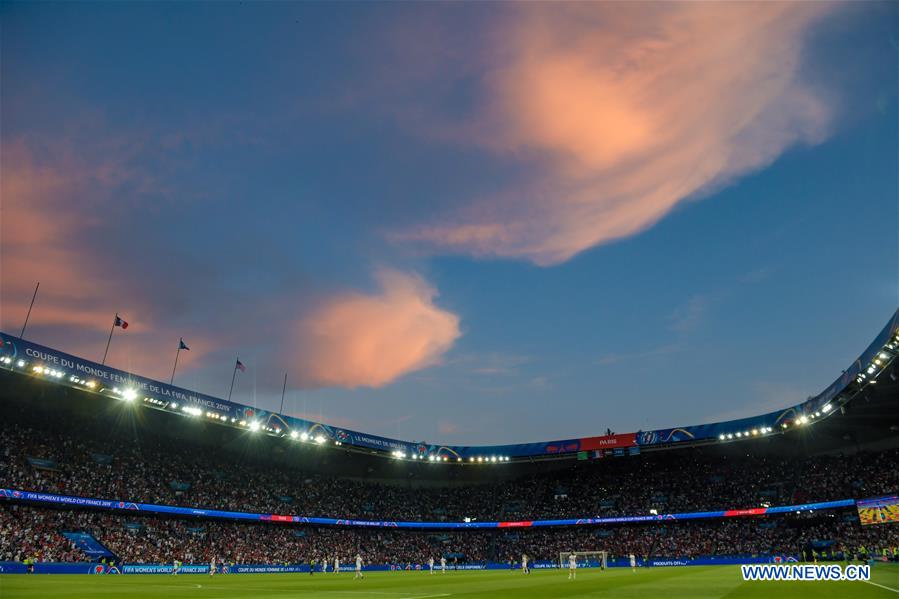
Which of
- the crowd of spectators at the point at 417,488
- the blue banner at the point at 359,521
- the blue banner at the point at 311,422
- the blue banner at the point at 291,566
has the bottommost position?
the blue banner at the point at 291,566

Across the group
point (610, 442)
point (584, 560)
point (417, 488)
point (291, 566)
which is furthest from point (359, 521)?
point (610, 442)

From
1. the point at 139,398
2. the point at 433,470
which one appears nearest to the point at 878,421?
the point at 433,470

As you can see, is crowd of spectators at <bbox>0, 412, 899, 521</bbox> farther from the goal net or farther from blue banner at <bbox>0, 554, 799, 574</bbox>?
blue banner at <bbox>0, 554, 799, 574</bbox>

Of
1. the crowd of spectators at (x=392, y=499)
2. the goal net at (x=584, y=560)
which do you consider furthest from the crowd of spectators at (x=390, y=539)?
the goal net at (x=584, y=560)

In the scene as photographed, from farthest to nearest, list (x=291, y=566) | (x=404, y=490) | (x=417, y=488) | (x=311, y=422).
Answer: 1. (x=417, y=488)
2. (x=404, y=490)
3. (x=311, y=422)
4. (x=291, y=566)

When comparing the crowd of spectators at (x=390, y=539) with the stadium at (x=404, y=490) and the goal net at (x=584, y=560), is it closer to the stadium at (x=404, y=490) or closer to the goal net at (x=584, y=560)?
the stadium at (x=404, y=490)

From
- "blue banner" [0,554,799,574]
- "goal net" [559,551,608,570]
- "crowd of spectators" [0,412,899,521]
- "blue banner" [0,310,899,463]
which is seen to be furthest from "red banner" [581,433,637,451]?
"blue banner" [0,554,799,574]

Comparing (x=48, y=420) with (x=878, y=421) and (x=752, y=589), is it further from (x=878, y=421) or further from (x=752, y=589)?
(x=878, y=421)

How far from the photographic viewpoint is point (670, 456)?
79438 millimetres

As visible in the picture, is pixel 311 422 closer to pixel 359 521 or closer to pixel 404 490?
pixel 359 521

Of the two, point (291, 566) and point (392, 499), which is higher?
point (392, 499)

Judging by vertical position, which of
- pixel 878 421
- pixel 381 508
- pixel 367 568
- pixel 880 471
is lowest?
pixel 367 568

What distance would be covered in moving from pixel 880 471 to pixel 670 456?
2652 cm

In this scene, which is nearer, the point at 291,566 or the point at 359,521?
the point at 291,566
